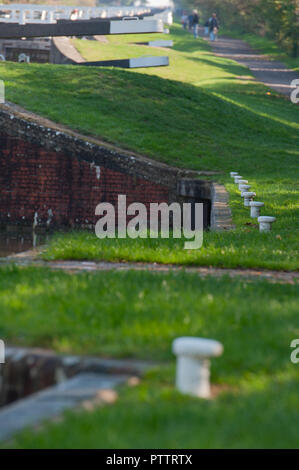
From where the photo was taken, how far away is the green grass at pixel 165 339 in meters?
4.14

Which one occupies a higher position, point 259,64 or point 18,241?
point 259,64

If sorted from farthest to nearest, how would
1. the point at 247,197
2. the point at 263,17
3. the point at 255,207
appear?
the point at 263,17, the point at 247,197, the point at 255,207

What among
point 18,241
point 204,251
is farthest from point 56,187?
point 204,251

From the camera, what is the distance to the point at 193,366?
4738 mm

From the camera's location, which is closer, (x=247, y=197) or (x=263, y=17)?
(x=247, y=197)

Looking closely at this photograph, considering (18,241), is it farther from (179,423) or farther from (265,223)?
(179,423)

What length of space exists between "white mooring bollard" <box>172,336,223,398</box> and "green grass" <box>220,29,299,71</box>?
47075 mm

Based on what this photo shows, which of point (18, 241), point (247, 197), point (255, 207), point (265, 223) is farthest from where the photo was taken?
point (18, 241)

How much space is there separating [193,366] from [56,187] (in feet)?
53.6
